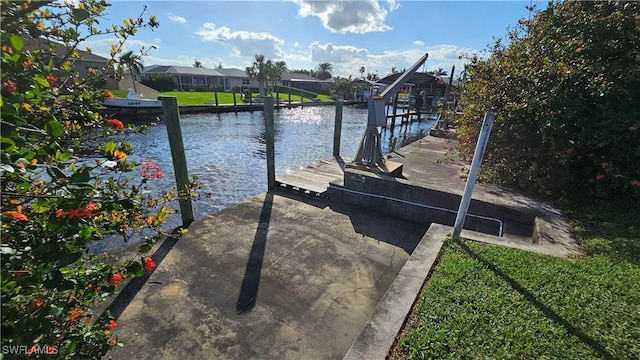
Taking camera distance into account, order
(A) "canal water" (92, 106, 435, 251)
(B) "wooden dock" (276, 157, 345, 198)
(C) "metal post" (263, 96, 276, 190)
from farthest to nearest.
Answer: (A) "canal water" (92, 106, 435, 251) → (C) "metal post" (263, 96, 276, 190) → (B) "wooden dock" (276, 157, 345, 198)

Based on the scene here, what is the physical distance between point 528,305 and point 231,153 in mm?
14022

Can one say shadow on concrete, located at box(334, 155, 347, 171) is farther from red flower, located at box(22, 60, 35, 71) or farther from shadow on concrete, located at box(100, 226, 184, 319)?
red flower, located at box(22, 60, 35, 71)

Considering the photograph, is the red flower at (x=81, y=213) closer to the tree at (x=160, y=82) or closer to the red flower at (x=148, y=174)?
the red flower at (x=148, y=174)

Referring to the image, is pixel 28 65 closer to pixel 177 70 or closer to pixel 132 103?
pixel 132 103

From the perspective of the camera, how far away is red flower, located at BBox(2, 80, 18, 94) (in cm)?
136

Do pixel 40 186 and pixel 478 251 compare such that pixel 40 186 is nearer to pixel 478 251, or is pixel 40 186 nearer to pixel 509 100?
pixel 478 251

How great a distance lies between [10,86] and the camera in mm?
1376

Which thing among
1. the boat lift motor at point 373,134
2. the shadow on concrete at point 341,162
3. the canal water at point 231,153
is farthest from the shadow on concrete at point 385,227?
the shadow on concrete at point 341,162

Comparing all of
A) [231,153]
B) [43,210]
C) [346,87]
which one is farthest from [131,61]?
[346,87]

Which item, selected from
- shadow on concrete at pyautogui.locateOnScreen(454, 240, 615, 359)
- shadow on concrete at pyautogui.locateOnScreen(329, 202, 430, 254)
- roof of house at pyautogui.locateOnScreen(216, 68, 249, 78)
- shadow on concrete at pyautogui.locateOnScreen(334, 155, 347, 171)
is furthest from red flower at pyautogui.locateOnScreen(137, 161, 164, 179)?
roof of house at pyautogui.locateOnScreen(216, 68, 249, 78)

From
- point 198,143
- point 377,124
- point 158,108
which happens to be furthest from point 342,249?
point 158,108

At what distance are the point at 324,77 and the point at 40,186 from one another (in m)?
95.3

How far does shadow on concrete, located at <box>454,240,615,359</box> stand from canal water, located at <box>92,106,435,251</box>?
4198 millimetres

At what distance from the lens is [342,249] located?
546 centimetres
